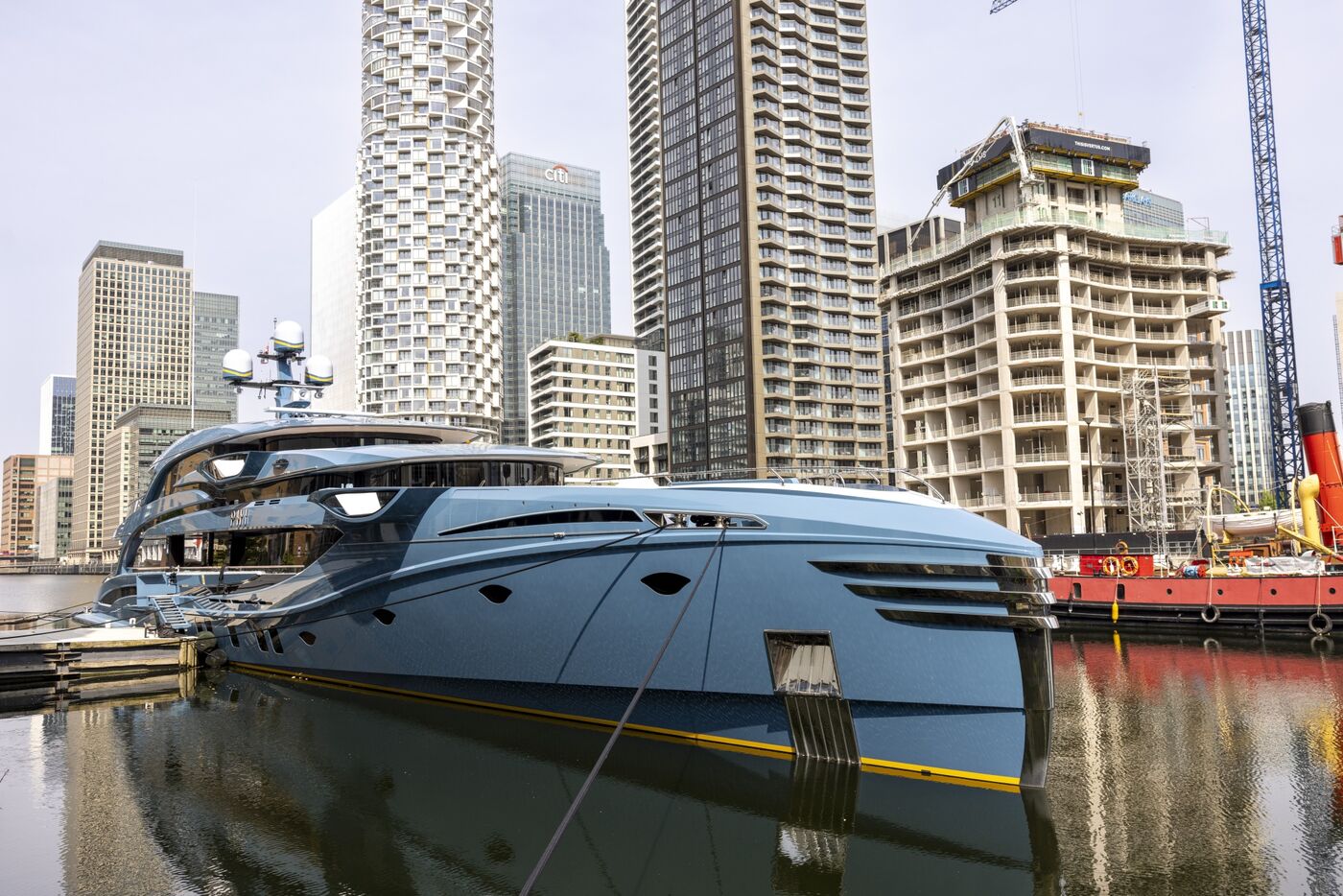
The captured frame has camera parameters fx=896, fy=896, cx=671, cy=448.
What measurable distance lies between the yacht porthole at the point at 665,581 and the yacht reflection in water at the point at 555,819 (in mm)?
2990

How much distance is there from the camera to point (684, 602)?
15500 mm

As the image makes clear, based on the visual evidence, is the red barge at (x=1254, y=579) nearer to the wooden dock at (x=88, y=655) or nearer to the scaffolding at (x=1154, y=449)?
the scaffolding at (x=1154, y=449)

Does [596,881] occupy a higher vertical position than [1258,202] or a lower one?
lower

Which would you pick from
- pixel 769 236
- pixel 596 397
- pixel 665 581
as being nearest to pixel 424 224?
pixel 596 397

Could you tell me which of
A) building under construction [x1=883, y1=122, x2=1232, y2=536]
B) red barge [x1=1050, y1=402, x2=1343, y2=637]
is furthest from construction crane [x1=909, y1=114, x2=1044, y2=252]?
red barge [x1=1050, y1=402, x2=1343, y2=637]

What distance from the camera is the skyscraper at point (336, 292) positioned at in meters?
152

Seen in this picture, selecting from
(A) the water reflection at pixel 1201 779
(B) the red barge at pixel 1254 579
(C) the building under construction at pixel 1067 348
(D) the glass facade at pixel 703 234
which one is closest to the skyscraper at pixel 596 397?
(D) the glass facade at pixel 703 234

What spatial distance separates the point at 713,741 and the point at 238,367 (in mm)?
22724

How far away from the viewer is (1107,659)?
2861cm

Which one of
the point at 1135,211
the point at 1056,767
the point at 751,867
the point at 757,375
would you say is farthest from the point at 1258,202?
the point at 751,867

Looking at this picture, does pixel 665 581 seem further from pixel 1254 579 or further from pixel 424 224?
pixel 424 224

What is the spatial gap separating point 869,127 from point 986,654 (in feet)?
318

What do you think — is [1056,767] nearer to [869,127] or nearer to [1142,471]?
[1142,471]

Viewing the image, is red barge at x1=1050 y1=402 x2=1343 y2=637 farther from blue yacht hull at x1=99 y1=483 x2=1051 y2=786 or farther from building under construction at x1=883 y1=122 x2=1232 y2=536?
blue yacht hull at x1=99 y1=483 x2=1051 y2=786
